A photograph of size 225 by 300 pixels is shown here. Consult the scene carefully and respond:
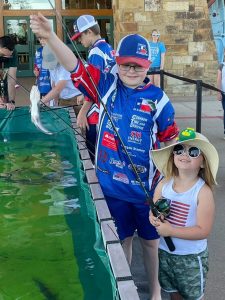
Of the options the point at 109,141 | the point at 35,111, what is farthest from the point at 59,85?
the point at 109,141

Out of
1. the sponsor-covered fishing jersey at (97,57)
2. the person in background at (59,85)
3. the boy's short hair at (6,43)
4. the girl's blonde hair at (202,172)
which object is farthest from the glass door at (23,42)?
the girl's blonde hair at (202,172)

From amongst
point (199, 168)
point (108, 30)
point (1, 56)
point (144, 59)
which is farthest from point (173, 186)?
point (108, 30)

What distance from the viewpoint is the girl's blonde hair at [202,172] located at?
253 centimetres

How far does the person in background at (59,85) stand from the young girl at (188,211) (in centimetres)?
382

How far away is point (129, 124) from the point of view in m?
2.86

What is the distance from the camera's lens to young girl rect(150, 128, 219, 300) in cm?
244

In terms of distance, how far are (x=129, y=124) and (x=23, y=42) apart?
60.3ft

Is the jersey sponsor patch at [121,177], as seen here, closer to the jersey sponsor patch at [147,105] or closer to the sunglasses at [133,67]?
the jersey sponsor patch at [147,105]

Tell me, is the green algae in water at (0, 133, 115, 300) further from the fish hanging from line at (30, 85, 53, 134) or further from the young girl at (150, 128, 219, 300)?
the fish hanging from line at (30, 85, 53, 134)

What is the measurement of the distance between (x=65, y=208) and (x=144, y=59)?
164 centimetres

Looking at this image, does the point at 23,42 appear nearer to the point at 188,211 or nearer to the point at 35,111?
the point at 35,111

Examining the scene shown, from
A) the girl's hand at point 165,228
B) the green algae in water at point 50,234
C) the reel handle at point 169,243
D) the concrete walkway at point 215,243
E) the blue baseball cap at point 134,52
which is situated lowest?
the concrete walkway at point 215,243

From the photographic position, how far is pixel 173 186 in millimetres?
2582

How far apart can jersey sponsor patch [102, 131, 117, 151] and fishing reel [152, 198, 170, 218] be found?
0.59 m
